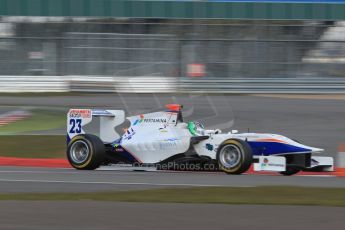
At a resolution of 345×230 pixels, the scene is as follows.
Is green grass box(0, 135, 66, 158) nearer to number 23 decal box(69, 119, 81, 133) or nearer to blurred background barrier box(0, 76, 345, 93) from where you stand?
number 23 decal box(69, 119, 81, 133)

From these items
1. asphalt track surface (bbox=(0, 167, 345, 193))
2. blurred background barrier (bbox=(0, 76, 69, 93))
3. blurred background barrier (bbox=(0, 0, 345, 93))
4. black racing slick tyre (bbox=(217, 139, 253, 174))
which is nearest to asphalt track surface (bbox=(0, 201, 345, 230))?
asphalt track surface (bbox=(0, 167, 345, 193))

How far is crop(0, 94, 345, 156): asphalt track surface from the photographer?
14.2 meters

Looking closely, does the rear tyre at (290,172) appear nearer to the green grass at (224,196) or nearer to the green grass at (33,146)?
the green grass at (224,196)

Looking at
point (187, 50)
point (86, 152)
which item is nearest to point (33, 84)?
point (187, 50)

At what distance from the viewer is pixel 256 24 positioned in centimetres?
3262

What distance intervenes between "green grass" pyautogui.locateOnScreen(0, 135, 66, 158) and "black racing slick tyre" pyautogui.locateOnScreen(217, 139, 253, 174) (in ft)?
16.2

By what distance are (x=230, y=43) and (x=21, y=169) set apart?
1664 cm

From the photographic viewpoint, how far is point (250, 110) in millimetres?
23125

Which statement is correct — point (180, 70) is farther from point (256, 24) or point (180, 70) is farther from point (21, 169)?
point (21, 169)

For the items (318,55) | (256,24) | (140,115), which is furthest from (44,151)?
(256,24)

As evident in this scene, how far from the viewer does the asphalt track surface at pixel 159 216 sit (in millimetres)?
7578

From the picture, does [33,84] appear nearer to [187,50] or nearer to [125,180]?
[187,50]

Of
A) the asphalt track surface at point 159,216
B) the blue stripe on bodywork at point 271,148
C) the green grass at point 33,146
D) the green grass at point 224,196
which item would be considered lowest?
the asphalt track surface at point 159,216

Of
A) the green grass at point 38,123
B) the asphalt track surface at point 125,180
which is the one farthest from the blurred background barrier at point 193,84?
the asphalt track surface at point 125,180
